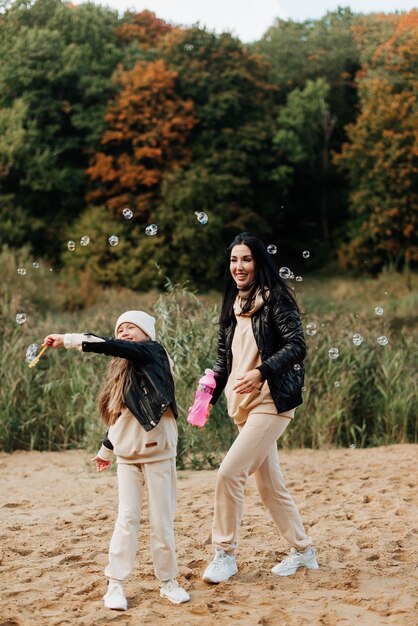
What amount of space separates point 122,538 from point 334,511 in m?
2.43

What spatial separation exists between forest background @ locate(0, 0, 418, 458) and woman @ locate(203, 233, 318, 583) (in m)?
17.2

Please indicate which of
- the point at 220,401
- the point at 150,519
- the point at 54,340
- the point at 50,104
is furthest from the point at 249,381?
the point at 50,104

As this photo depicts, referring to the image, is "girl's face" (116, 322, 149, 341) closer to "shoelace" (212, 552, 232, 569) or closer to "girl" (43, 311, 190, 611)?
"girl" (43, 311, 190, 611)

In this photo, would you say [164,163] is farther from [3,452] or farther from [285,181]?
[3,452]

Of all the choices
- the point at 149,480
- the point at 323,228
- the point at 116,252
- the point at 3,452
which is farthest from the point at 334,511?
the point at 323,228

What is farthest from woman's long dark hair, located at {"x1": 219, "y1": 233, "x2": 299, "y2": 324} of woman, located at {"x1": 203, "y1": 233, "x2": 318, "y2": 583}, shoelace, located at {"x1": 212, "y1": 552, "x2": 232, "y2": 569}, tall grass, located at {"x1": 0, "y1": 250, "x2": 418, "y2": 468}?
tall grass, located at {"x1": 0, "y1": 250, "x2": 418, "y2": 468}

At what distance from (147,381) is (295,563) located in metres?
1.24

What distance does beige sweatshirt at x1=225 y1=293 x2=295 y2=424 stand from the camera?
4.32 meters

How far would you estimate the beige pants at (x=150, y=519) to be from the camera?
13.4ft

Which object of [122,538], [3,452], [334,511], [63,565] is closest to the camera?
[122,538]

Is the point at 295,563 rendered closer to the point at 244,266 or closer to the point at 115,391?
the point at 115,391

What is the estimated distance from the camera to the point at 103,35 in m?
28.2

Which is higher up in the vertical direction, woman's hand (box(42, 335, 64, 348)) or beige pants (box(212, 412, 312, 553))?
woman's hand (box(42, 335, 64, 348))

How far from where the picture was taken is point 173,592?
421 cm
